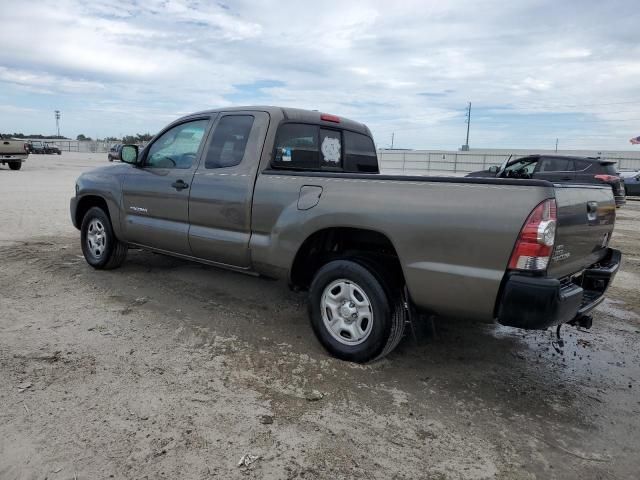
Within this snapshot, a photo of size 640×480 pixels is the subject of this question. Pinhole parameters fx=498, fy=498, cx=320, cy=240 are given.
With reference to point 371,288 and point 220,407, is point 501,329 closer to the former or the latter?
point 371,288

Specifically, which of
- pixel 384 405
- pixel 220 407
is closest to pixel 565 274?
pixel 384 405

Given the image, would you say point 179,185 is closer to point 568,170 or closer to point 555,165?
point 555,165

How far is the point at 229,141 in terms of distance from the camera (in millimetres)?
4570

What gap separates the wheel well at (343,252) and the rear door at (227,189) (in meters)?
0.52

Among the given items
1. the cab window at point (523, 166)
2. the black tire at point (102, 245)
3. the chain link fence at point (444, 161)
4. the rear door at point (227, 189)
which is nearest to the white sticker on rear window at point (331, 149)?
the rear door at point (227, 189)

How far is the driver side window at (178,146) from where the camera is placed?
4.88 metres

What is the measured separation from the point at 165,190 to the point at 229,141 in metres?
0.93

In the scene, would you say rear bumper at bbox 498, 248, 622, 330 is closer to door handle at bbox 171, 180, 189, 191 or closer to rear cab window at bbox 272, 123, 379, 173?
rear cab window at bbox 272, 123, 379, 173

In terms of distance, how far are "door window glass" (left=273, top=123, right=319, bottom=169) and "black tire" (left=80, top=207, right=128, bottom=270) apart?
8.42 ft

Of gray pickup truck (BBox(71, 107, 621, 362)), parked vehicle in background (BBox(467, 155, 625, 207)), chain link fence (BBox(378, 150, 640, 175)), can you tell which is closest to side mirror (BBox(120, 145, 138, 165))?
gray pickup truck (BBox(71, 107, 621, 362))

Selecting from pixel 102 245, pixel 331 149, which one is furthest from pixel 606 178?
pixel 102 245

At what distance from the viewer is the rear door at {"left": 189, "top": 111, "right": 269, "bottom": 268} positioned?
427cm

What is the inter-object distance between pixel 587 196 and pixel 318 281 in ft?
6.34

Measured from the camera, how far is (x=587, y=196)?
10.8 feet
